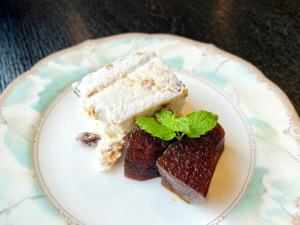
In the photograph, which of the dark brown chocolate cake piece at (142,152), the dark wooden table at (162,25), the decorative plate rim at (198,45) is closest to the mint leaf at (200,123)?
the dark brown chocolate cake piece at (142,152)

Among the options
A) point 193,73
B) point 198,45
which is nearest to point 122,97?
point 193,73

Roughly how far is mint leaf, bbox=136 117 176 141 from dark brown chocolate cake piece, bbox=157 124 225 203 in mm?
42

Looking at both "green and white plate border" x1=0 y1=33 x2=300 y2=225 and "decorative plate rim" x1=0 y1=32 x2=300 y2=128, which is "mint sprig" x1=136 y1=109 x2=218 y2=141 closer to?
"green and white plate border" x1=0 y1=33 x2=300 y2=225

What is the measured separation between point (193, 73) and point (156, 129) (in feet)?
2.03

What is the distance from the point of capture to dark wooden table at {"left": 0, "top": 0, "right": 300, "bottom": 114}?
252cm

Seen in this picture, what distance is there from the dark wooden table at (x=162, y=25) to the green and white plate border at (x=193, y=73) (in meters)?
0.25

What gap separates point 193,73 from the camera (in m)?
2.29

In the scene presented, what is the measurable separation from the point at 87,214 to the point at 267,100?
1034 mm

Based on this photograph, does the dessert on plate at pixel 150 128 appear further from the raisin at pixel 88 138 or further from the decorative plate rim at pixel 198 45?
the decorative plate rim at pixel 198 45

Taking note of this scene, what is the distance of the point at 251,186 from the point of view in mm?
1798

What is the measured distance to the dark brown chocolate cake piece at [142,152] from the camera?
5.88ft

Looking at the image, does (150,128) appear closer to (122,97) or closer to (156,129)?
(156,129)

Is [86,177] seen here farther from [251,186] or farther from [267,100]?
[267,100]

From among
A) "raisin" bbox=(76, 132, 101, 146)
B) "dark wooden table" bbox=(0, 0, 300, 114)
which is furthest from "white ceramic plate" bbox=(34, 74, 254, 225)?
"dark wooden table" bbox=(0, 0, 300, 114)
